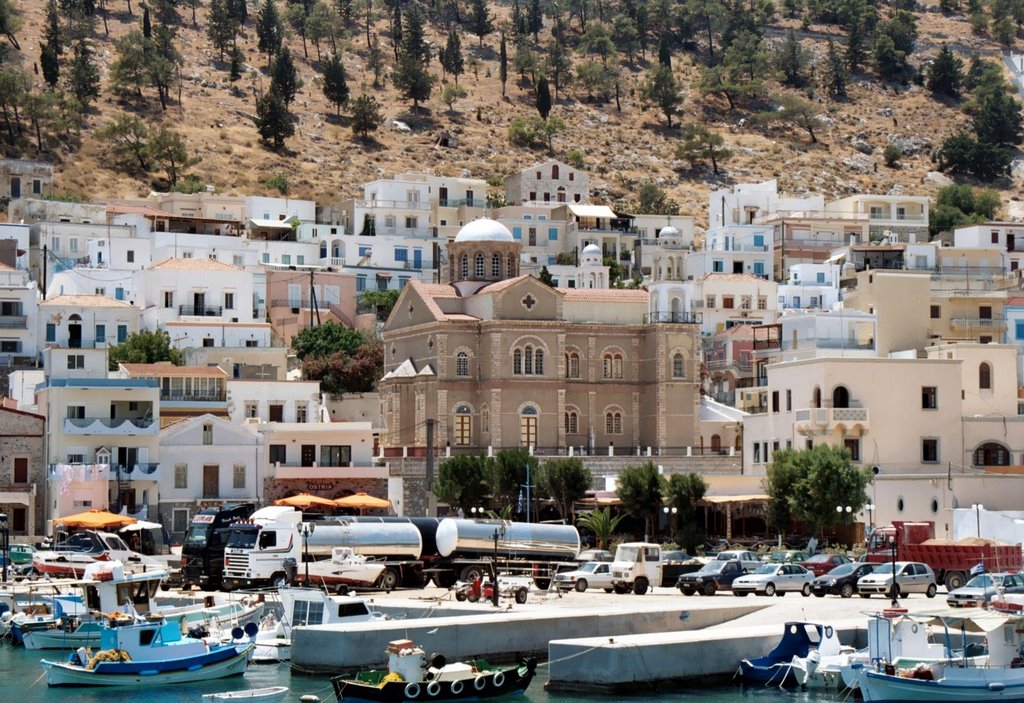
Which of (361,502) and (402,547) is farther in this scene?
(361,502)

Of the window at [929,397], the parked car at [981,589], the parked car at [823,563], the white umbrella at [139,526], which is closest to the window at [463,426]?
the white umbrella at [139,526]

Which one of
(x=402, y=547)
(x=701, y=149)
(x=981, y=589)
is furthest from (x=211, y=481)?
(x=701, y=149)

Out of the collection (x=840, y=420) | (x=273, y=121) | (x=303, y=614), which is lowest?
(x=303, y=614)

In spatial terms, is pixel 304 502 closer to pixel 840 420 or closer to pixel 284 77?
pixel 840 420

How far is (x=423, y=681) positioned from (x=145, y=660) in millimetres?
8435

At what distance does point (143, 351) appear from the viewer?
92.8 m

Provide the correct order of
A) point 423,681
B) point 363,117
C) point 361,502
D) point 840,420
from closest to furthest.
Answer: point 423,681 < point 840,420 < point 361,502 < point 363,117

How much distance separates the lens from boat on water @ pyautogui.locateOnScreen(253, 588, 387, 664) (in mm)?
49750

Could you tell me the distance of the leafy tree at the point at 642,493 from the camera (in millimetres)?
74688

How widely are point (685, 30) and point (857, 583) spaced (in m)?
148

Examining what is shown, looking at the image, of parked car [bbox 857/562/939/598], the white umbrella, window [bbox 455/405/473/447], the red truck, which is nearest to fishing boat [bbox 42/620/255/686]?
parked car [bbox 857/562/939/598]

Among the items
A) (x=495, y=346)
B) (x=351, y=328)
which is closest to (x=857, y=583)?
(x=495, y=346)

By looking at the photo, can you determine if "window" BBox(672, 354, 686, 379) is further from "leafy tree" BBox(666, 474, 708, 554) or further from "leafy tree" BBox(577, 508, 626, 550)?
"leafy tree" BBox(666, 474, 708, 554)

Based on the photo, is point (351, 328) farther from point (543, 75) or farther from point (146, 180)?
point (543, 75)
